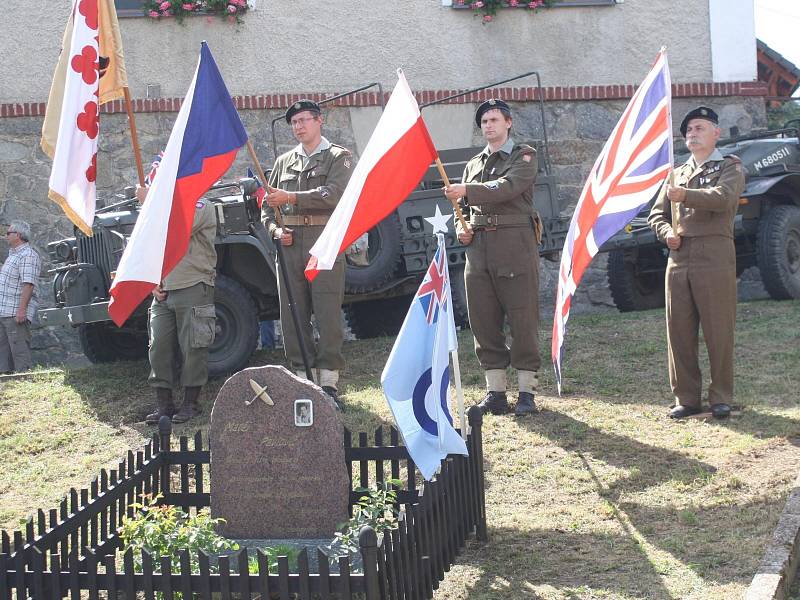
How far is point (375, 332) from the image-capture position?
11.2 metres

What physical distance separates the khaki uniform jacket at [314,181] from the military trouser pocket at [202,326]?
76cm

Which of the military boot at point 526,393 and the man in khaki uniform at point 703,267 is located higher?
the man in khaki uniform at point 703,267

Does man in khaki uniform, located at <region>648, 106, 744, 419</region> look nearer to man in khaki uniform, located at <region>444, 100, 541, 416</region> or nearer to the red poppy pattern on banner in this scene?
man in khaki uniform, located at <region>444, 100, 541, 416</region>

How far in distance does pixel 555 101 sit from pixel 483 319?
22.5ft

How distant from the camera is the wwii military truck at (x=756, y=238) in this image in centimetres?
1108

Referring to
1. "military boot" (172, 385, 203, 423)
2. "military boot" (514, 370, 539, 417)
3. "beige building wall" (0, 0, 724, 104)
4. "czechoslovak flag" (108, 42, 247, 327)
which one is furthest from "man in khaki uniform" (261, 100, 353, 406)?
"beige building wall" (0, 0, 724, 104)

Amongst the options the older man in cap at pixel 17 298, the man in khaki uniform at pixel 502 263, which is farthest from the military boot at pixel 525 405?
the older man in cap at pixel 17 298

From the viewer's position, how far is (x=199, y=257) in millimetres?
7953

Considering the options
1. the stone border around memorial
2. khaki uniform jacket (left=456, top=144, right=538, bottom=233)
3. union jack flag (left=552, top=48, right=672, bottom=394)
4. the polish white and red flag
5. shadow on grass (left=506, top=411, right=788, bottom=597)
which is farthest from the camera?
khaki uniform jacket (left=456, top=144, right=538, bottom=233)

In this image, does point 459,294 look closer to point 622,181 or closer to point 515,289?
point 515,289

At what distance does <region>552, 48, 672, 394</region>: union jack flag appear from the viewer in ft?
19.3

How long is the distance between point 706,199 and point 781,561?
8.72 feet

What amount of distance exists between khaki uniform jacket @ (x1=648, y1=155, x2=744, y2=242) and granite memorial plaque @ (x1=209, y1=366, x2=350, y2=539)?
2.86 m

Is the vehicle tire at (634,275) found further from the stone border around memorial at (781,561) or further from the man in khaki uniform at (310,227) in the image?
the stone border around memorial at (781,561)
